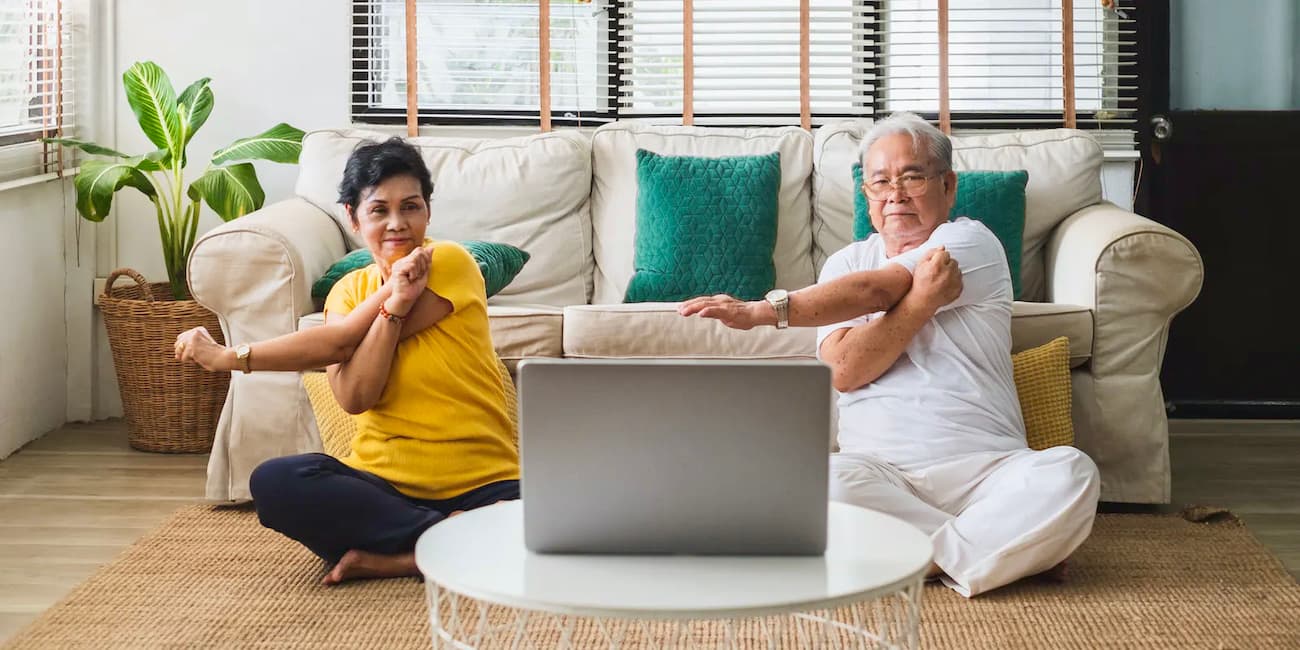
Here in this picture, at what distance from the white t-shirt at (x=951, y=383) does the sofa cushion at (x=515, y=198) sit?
4.07ft

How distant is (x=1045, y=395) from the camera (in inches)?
119

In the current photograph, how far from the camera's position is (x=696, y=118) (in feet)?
14.4

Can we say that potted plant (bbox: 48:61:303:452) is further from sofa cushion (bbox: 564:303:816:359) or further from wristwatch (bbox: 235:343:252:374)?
wristwatch (bbox: 235:343:252:374)

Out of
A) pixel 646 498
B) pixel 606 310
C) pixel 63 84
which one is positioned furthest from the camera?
pixel 63 84

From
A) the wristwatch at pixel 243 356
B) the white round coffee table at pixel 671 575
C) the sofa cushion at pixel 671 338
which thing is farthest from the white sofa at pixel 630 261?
the white round coffee table at pixel 671 575

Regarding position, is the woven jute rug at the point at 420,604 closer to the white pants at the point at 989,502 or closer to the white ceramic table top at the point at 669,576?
the white pants at the point at 989,502

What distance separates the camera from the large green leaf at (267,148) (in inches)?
154

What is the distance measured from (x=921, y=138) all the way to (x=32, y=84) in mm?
2650

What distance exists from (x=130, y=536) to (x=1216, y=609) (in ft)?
7.26

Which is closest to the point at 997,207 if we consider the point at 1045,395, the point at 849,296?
the point at 1045,395

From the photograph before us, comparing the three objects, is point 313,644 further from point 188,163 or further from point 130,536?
point 188,163

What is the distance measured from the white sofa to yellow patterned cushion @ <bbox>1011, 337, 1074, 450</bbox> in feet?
0.44

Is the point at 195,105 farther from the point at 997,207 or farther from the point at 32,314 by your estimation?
the point at 997,207

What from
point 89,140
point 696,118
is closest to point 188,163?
point 89,140
